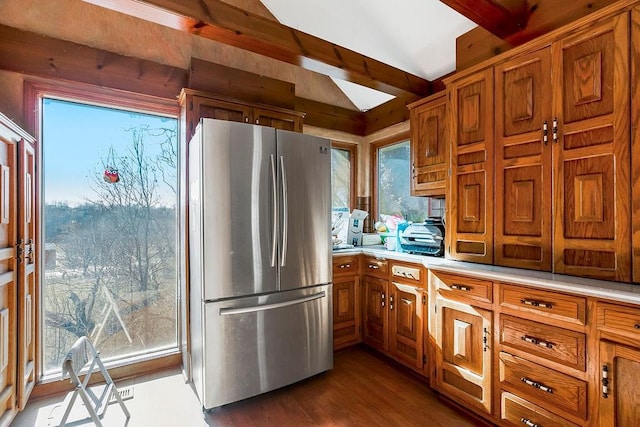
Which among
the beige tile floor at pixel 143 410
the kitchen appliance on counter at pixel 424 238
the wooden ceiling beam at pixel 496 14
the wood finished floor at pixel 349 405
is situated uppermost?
the wooden ceiling beam at pixel 496 14

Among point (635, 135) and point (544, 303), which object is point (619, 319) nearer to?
point (544, 303)

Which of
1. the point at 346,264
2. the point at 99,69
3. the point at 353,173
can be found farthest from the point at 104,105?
the point at 353,173

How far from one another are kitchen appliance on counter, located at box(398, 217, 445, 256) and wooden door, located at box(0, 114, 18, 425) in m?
2.74

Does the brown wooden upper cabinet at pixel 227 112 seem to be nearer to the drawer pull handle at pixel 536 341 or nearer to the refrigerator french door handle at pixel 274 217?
the refrigerator french door handle at pixel 274 217

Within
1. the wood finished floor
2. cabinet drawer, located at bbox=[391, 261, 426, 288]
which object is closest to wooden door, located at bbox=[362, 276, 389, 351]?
cabinet drawer, located at bbox=[391, 261, 426, 288]

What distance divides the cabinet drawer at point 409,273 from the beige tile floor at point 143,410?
174 cm

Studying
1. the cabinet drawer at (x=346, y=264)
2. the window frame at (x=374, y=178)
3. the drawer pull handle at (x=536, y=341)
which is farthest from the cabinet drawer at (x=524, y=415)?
the window frame at (x=374, y=178)

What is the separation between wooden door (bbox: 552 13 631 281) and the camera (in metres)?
1.47

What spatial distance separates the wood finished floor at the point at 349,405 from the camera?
6.30 ft

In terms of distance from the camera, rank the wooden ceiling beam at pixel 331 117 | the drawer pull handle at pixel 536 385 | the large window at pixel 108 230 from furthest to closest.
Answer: the wooden ceiling beam at pixel 331 117 < the large window at pixel 108 230 < the drawer pull handle at pixel 536 385

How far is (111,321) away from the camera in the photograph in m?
2.46

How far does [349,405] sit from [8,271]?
2.28 metres

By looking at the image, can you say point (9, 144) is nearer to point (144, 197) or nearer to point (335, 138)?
point (144, 197)

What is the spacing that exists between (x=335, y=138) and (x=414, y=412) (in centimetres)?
279
